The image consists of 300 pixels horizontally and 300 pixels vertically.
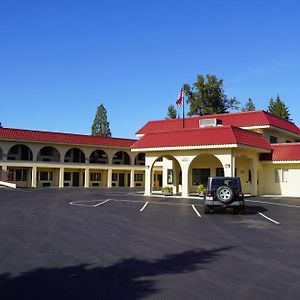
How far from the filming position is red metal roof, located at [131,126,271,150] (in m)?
31.1

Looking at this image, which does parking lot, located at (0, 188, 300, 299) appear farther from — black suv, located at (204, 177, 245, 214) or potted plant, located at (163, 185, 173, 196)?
Result: potted plant, located at (163, 185, 173, 196)

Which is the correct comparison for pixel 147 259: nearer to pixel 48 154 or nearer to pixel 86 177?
pixel 86 177

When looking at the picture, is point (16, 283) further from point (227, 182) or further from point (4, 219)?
point (227, 182)

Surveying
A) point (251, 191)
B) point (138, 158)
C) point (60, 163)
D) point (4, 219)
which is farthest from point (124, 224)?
point (138, 158)

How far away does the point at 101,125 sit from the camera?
98625mm

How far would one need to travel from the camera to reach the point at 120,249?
10.9 m

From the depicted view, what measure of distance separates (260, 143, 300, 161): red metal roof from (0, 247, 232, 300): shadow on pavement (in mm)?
26422

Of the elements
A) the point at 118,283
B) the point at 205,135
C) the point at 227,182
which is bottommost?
the point at 118,283

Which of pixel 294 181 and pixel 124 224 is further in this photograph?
pixel 294 181

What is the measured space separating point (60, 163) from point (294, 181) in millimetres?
28111

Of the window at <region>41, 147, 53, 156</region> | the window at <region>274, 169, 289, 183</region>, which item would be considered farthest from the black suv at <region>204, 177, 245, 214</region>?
the window at <region>41, 147, 53, 156</region>

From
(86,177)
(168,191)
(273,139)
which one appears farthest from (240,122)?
(86,177)

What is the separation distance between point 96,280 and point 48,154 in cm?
4802

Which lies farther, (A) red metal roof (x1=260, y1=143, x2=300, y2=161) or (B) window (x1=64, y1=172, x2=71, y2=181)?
(B) window (x1=64, y1=172, x2=71, y2=181)
